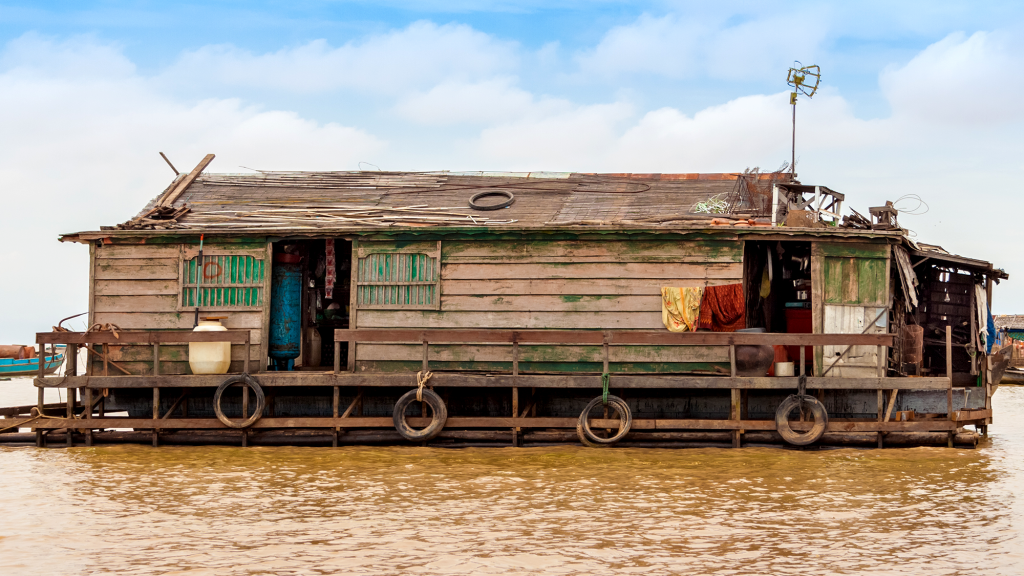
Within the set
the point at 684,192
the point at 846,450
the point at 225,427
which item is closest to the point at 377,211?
the point at 225,427

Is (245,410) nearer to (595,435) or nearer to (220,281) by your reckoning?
(220,281)

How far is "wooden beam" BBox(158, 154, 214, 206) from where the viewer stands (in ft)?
57.2

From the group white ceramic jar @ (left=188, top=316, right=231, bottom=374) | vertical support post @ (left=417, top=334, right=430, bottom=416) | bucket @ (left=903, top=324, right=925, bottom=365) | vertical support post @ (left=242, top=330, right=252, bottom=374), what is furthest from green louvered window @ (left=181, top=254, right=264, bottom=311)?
bucket @ (left=903, top=324, right=925, bottom=365)

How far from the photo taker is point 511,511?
32.2ft

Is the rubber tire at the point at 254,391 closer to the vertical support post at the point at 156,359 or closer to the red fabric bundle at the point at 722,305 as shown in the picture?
the vertical support post at the point at 156,359

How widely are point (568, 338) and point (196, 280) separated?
6.51m

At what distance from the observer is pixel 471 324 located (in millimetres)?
15023

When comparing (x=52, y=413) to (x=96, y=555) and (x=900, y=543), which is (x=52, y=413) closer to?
(x=96, y=555)

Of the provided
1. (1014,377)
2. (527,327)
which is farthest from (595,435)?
(1014,377)

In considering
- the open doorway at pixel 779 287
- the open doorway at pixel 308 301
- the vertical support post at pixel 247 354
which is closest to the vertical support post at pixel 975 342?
the open doorway at pixel 779 287

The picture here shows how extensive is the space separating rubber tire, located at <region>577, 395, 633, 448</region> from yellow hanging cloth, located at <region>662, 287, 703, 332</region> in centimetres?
165

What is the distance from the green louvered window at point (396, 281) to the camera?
15172 mm

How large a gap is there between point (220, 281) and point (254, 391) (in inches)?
87.8

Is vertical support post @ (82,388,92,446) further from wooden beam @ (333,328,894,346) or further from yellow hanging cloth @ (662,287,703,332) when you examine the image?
yellow hanging cloth @ (662,287,703,332)
